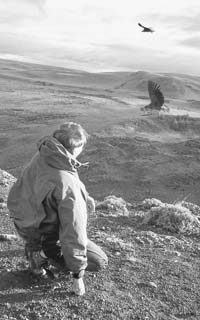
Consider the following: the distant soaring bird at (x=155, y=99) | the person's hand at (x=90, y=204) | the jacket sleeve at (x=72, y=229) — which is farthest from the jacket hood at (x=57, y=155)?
the distant soaring bird at (x=155, y=99)

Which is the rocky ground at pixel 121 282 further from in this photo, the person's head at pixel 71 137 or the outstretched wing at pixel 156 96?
the outstretched wing at pixel 156 96

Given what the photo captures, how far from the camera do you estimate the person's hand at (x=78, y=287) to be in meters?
3.28

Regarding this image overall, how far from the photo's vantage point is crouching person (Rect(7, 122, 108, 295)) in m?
3.07

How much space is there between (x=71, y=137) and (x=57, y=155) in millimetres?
152

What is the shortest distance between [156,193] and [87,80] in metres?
48.5

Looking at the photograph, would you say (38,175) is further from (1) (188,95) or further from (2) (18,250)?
(1) (188,95)

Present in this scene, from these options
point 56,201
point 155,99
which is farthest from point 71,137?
point 155,99

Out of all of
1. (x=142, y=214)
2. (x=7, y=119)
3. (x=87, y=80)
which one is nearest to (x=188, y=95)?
(x=87, y=80)

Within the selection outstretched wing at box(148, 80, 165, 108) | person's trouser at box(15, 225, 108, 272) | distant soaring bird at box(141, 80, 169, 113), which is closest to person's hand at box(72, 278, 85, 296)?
person's trouser at box(15, 225, 108, 272)

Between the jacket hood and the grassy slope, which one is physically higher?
the jacket hood

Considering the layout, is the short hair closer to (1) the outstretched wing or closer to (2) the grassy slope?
(2) the grassy slope

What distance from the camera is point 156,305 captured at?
11.4 feet

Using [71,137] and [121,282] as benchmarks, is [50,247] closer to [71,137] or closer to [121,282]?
[121,282]

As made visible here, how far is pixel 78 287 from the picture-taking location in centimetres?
329
